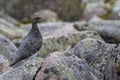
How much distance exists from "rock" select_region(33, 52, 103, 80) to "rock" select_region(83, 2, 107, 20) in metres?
20.8

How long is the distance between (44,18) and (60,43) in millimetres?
13603

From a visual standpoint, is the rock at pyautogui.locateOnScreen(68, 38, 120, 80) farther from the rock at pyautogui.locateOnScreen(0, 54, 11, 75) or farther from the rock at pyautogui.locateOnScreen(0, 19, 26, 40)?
the rock at pyautogui.locateOnScreen(0, 19, 26, 40)

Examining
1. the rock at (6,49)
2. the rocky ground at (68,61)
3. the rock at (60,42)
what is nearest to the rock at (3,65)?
the rocky ground at (68,61)

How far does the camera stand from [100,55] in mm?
11227

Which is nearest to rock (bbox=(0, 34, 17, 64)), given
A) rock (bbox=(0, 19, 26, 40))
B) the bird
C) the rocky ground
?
the rocky ground

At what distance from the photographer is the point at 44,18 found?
28.7m

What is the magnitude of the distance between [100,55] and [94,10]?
2030 centimetres

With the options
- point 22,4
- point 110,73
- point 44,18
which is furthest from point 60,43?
point 22,4

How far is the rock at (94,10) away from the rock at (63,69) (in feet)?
68.3

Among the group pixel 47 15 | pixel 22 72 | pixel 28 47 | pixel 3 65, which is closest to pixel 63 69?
pixel 22 72

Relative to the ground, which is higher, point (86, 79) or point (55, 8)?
point (86, 79)

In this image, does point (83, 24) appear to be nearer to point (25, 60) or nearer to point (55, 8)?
point (25, 60)

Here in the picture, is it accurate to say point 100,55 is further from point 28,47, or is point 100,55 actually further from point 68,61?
point 68,61

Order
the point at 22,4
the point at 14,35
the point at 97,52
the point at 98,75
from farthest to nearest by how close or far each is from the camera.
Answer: the point at 22,4 → the point at 14,35 → the point at 97,52 → the point at 98,75
